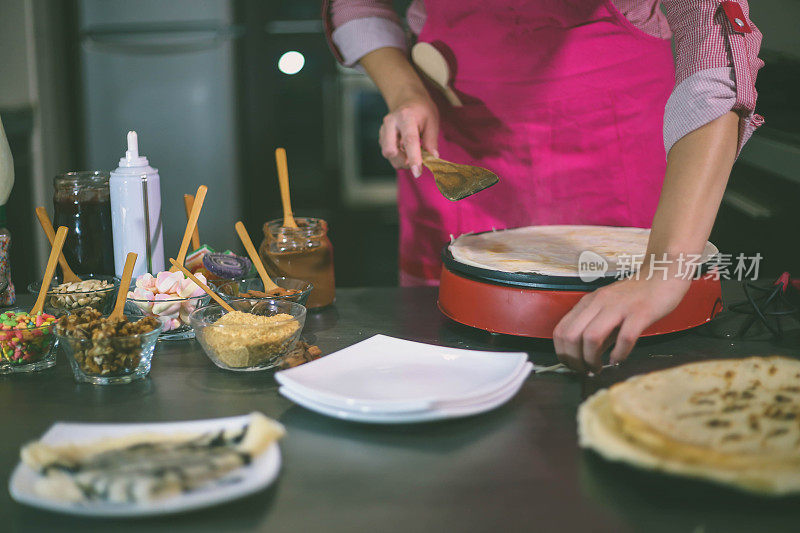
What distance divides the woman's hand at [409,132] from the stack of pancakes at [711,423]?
0.73 m

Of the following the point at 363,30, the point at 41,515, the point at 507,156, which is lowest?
the point at 41,515

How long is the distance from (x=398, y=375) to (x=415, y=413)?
15 centimetres

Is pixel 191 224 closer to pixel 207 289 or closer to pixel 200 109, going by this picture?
pixel 207 289

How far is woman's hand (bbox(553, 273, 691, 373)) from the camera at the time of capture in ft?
3.27

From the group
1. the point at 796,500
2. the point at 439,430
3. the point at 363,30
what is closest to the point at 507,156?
the point at 363,30

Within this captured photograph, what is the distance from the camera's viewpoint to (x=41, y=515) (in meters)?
0.73

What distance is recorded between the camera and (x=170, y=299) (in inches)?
48.4

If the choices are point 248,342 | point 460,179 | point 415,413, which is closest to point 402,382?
point 415,413

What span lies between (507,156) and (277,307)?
0.83 m

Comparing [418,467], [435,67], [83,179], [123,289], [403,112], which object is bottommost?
[418,467]

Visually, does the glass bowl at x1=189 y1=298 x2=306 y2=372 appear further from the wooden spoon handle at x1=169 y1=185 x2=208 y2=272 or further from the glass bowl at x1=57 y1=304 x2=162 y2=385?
the wooden spoon handle at x1=169 y1=185 x2=208 y2=272

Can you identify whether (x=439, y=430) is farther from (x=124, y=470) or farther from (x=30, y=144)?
(x=30, y=144)

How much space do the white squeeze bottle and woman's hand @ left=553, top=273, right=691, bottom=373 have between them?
79 centimetres

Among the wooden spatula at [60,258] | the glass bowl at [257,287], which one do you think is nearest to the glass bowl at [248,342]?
the glass bowl at [257,287]
